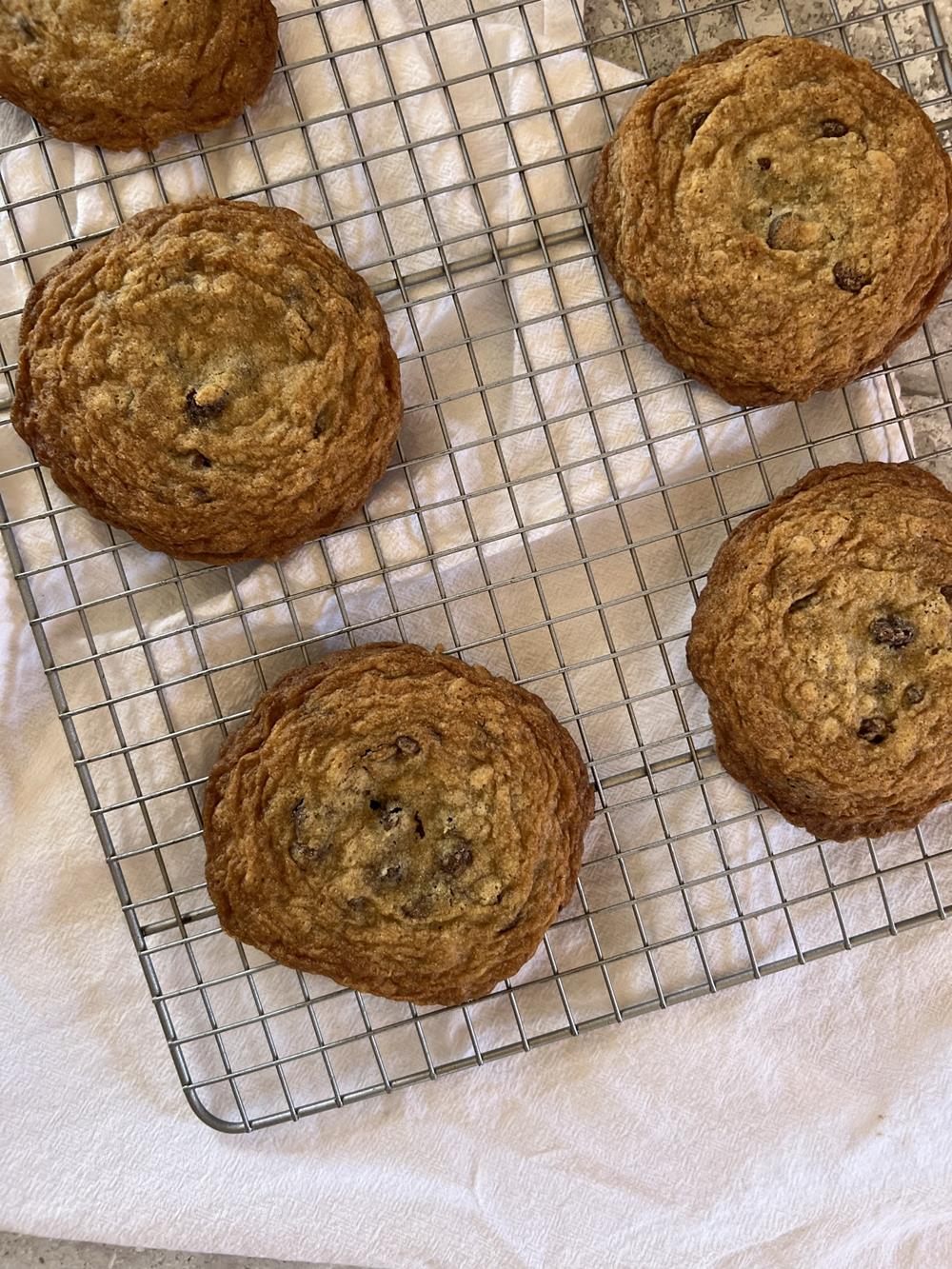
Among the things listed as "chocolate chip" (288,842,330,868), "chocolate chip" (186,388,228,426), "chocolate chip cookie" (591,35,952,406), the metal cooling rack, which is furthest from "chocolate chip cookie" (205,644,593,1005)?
"chocolate chip cookie" (591,35,952,406)

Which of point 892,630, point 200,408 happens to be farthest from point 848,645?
point 200,408

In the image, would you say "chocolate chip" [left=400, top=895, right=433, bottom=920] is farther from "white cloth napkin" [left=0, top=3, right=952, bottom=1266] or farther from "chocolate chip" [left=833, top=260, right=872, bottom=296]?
"chocolate chip" [left=833, top=260, right=872, bottom=296]

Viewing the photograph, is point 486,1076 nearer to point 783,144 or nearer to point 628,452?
point 628,452

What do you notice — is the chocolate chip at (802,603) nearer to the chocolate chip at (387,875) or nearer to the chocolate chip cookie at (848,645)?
the chocolate chip cookie at (848,645)

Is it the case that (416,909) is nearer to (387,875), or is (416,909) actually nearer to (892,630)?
(387,875)

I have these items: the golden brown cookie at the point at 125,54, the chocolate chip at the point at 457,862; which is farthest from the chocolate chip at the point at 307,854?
the golden brown cookie at the point at 125,54

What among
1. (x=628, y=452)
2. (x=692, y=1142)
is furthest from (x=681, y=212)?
(x=692, y=1142)

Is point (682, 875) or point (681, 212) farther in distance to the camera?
point (682, 875)
